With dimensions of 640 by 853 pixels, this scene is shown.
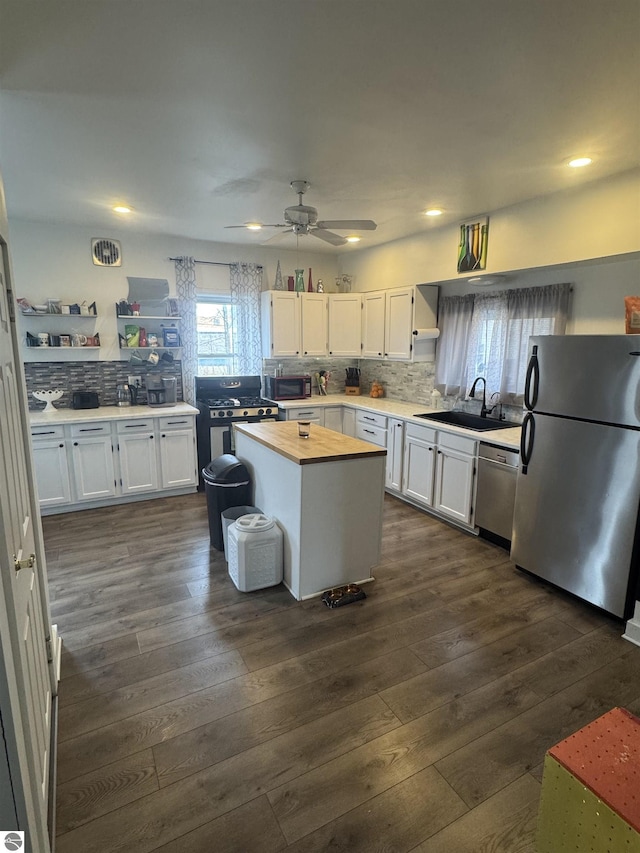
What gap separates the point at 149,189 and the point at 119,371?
2.15m

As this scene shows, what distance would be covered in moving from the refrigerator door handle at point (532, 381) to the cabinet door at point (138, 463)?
11.1 feet

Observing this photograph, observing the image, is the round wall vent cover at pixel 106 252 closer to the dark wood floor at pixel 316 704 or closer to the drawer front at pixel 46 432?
the drawer front at pixel 46 432

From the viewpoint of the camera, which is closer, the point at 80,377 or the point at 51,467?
the point at 51,467

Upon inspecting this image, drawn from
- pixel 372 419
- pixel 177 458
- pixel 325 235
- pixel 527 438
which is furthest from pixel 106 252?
pixel 527 438

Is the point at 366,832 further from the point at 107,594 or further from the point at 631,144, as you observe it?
the point at 631,144

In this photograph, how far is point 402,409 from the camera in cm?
475

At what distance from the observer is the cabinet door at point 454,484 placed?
3.70 metres

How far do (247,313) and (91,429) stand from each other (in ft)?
7.28

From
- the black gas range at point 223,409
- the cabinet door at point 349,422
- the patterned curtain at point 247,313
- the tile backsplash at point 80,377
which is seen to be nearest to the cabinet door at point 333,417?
the cabinet door at point 349,422

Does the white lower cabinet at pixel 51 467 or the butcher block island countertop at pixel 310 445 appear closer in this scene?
the butcher block island countertop at pixel 310 445

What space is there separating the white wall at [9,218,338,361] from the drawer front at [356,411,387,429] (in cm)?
206

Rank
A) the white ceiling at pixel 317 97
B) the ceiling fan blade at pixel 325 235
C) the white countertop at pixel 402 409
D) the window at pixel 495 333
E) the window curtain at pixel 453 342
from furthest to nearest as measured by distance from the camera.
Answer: the window curtain at pixel 453 342, the window at pixel 495 333, the white countertop at pixel 402 409, the ceiling fan blade at pixel 325 235, the white ceiling at pixel 317 97

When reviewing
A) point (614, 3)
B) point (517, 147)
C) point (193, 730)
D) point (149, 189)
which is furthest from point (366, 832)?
point (149, 189)

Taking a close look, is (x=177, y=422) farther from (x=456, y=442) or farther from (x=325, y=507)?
(x=456, y=442)
